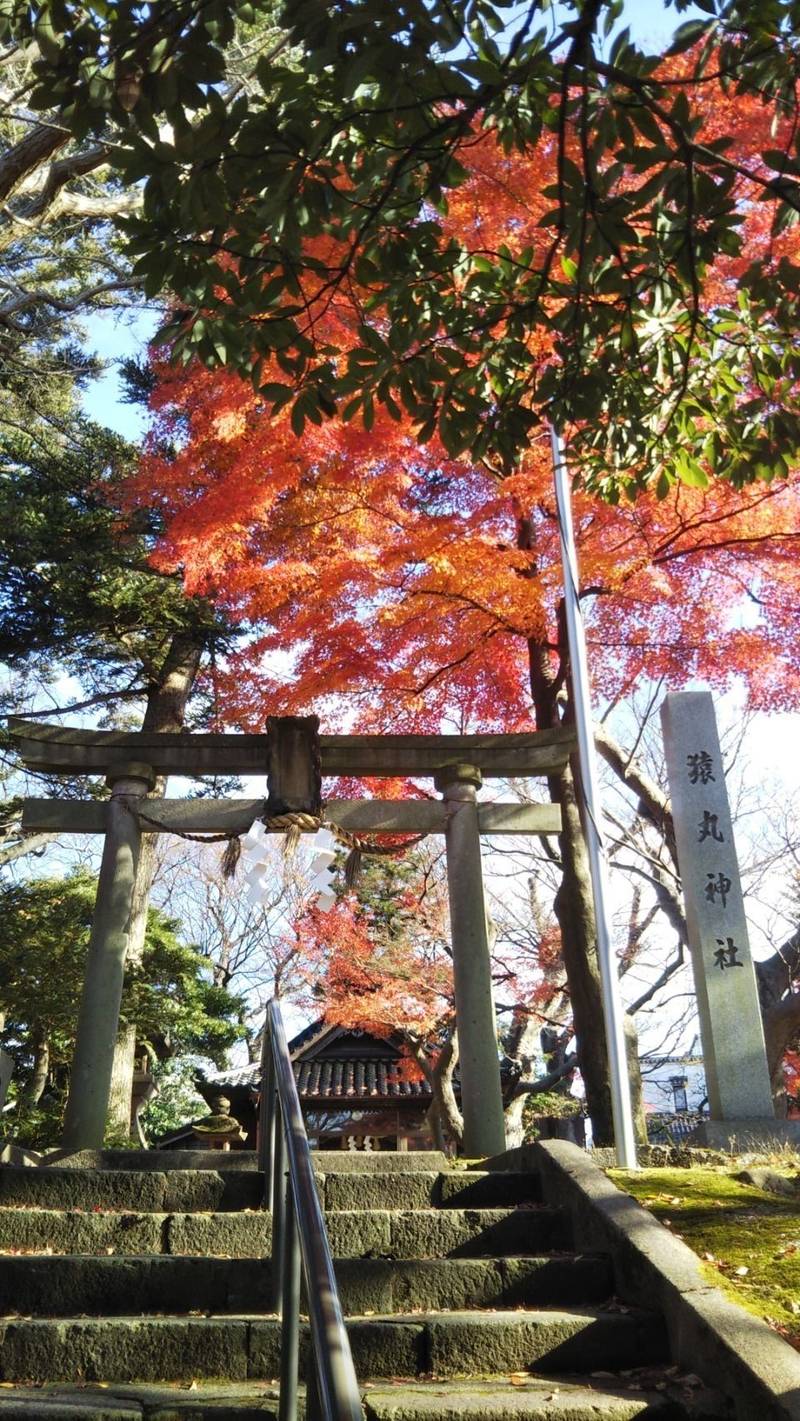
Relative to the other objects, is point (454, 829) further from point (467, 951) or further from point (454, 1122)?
point (454, 1122)

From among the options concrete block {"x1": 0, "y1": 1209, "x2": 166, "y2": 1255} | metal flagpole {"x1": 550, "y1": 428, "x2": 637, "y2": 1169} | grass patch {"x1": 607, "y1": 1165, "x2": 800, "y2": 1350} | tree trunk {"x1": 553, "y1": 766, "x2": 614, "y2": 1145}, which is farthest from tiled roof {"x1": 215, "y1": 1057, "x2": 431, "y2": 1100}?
concrete block {"x1": 0, "y1": 1209, "x2": 166, "y2": 1255}

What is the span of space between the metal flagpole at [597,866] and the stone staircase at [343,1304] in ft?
3.40

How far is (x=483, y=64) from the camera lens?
299 centimetres

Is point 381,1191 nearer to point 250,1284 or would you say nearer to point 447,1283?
point 447,1283

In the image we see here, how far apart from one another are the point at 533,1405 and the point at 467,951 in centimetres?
458

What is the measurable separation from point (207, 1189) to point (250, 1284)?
116 cm

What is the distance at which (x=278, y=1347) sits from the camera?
11.6 ft

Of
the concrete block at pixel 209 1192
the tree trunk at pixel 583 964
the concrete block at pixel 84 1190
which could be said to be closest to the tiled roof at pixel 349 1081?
the tree trunk at pixel 583 964

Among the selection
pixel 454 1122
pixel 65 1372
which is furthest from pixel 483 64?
pixel 454 1122

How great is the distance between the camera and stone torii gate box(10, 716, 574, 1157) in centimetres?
784

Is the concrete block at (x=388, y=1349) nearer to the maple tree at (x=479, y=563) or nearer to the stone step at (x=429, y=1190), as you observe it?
the stone step at (x=429, y=1190)

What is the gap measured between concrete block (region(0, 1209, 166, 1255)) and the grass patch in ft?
6.97

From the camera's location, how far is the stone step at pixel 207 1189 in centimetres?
502

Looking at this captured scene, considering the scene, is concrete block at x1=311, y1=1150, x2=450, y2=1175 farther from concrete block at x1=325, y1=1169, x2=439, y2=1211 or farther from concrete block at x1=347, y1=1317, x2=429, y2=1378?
concrete block at x1=347, y1=1317, x2=429, y2=1378
